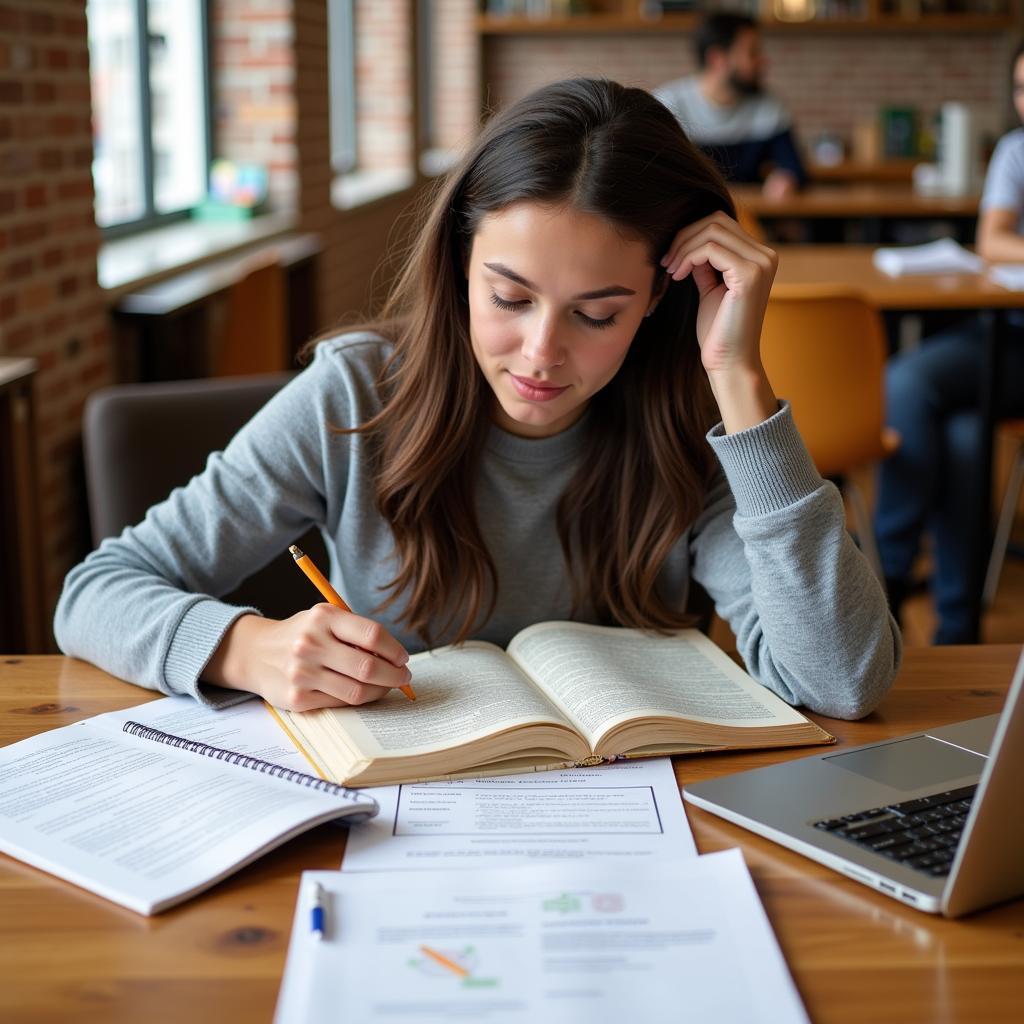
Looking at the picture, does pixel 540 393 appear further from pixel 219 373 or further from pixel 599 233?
pixel 219 373

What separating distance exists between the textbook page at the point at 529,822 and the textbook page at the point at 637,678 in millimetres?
56

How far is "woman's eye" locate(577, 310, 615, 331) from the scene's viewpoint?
1.20m

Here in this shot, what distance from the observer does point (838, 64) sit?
8031 millimetres

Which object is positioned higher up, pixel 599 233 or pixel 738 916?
pixel 599 233

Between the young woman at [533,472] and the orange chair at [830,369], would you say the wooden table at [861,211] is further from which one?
the young woman at [533,472]

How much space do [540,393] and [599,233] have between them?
6.2 inches

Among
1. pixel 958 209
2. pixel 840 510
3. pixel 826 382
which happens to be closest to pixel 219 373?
pixel 826 382

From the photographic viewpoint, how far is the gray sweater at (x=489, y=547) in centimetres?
115

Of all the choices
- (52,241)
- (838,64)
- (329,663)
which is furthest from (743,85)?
(329,663)

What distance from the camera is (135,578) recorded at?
49.4 inches

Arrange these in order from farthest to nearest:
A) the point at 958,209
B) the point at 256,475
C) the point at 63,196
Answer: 1. the point at 958,209
2. the point at 63,196
3. the point at 256,475

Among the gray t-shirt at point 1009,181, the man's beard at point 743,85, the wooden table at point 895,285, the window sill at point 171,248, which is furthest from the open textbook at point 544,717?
the man's beard at point 743,85

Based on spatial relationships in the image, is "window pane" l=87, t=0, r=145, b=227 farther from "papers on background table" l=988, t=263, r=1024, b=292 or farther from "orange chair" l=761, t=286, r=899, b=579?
"papers on background table" l=988, t=263, r=1024, b=292

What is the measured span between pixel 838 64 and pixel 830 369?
6.03m
